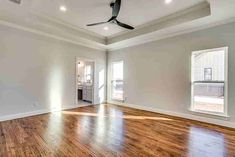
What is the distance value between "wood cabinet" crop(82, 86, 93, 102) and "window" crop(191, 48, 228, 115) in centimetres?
452

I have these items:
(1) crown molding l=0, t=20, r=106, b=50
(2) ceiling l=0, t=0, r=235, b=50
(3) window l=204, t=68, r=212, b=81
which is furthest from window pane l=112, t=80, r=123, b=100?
(3) window l=204, t=68, r=212, b=81

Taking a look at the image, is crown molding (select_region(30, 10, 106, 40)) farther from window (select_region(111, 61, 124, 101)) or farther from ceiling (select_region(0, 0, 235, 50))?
window (select_region(111, 61, 124, 101))

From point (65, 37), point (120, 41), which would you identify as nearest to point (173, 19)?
point (120, 41)

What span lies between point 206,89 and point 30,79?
576cm

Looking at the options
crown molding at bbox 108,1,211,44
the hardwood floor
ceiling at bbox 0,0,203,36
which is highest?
ceiling at bbox 0,0,203,36

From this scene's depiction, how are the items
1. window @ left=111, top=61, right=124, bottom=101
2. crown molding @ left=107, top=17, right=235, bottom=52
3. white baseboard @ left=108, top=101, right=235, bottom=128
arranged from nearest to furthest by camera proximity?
white baseboard @ left=108, top=101, right=235, bottom=128
crown molding @ left=107, top=17, right=235, bottom=52
window @ left=111, top=61, right=124, bottom=101

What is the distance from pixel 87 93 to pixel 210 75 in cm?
531

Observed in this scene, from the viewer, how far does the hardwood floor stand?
2408mm

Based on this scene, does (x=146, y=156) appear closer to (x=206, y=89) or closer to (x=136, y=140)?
(x=136, y=140)

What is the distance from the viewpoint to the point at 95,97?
6871 millimetres

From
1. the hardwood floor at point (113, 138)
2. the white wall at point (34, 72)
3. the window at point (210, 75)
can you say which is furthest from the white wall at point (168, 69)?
the white wall at point (34, 72)

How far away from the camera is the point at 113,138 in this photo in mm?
2969

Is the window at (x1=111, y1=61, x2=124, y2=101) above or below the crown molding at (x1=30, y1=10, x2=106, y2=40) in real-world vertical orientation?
below

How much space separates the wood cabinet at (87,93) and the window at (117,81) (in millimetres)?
1092
